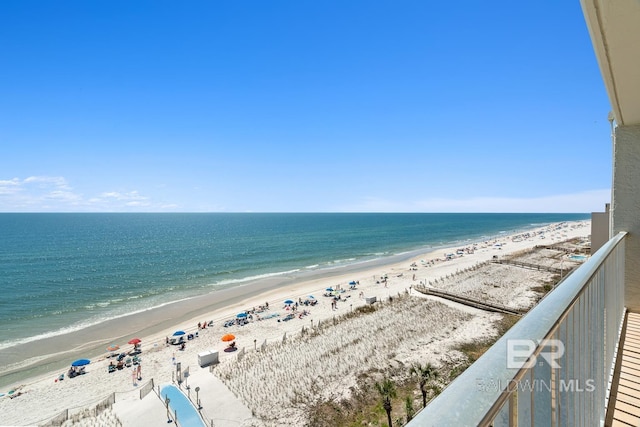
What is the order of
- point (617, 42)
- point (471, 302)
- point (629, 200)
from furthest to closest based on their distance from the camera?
point (471, 302) → point (629, 200) → point (617, 42)

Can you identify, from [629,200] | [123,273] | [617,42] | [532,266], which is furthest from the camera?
[123,273]

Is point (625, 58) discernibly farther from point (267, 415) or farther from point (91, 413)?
point (91, 413)

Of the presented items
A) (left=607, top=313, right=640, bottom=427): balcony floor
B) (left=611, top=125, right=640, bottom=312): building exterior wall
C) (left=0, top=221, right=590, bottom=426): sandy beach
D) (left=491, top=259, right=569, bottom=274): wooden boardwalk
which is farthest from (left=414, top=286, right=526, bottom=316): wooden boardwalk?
(left=607, top=313, right=640, bottom=427): balcony floor

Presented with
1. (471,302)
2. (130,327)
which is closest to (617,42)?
(471,302)

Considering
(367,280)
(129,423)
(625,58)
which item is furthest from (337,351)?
(367,280)

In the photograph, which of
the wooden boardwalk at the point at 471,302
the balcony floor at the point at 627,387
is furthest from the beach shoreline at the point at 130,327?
the balcony floor at the point at 627,387

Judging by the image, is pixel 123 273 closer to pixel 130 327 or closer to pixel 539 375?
pixel 130 327
